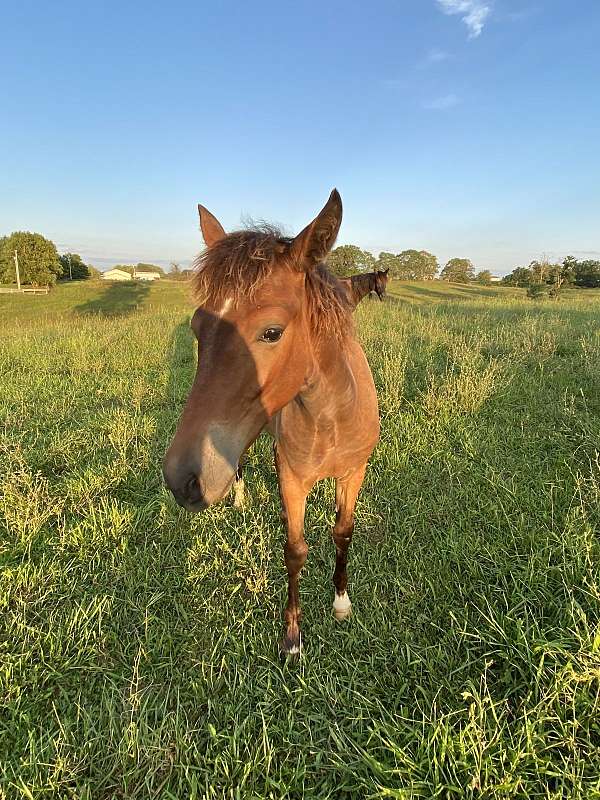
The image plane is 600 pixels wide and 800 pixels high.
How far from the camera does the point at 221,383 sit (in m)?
1.37

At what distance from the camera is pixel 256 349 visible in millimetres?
1438

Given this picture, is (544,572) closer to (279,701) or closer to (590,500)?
(590,500)

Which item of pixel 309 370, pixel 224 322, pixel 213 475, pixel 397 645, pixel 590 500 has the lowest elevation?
pixel 397 645

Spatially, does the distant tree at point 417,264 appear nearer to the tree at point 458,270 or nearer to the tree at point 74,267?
the tree at point 458,270

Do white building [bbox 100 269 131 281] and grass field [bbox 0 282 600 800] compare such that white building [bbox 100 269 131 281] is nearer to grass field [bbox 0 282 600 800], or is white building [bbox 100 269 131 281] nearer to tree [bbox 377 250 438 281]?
tree [bbox 377 250 438 281]

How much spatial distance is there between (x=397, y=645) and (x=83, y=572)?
2.14m

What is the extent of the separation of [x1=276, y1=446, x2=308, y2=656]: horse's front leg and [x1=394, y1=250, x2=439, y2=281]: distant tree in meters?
67.6

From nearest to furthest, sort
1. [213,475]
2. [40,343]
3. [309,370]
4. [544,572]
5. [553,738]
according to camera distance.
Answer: [213,475], [553,738], [309,370], [544,572], [40,343]

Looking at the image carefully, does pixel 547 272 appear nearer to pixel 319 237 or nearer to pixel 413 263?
pixel 413 263

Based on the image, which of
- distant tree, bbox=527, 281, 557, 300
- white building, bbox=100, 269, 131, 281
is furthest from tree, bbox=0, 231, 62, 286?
distant tree, bbox=527, 281, 557, 300

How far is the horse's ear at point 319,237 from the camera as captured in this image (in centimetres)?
147

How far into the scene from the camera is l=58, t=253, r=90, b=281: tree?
210ft

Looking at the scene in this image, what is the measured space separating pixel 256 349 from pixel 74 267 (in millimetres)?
81357

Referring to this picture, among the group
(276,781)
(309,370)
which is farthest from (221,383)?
(276,781)
